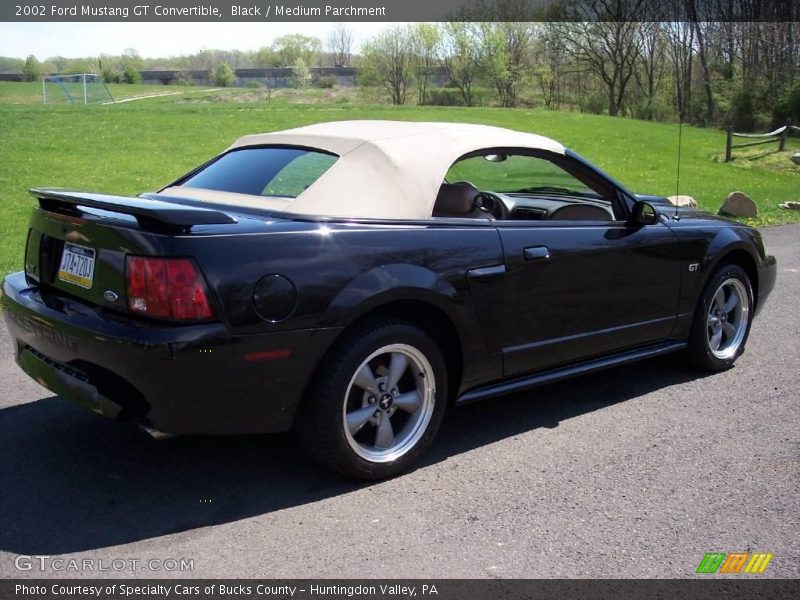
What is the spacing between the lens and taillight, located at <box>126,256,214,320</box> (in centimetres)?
294

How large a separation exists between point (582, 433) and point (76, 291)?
256 cm

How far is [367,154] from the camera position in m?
3.79

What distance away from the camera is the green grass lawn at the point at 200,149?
1759cm

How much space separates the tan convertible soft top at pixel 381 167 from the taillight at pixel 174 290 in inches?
26.4

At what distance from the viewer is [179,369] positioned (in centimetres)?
292

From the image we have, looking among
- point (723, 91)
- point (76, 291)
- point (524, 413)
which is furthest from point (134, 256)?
point (723, 91)

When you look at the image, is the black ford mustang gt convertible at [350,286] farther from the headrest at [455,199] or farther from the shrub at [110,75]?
the shrub at [110,75]

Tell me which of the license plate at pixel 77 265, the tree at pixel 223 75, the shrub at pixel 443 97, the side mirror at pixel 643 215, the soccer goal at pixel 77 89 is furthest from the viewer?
the tree at pixel 223 75

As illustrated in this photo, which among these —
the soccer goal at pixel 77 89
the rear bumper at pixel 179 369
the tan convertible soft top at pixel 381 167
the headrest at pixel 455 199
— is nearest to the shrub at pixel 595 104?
the soccer goal at pixel 77 89

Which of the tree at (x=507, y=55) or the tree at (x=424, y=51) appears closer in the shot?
the tree at (x=507, y=55)

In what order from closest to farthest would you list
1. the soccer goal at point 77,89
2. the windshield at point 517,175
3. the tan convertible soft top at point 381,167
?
the tan convertible soft top at point 381,167
the windshield at point 517,175
the soccer goal at point 77,89

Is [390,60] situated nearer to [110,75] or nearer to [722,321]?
[110,75]

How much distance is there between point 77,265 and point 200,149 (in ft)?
76.8

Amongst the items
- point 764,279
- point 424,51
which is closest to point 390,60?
point 424,51
